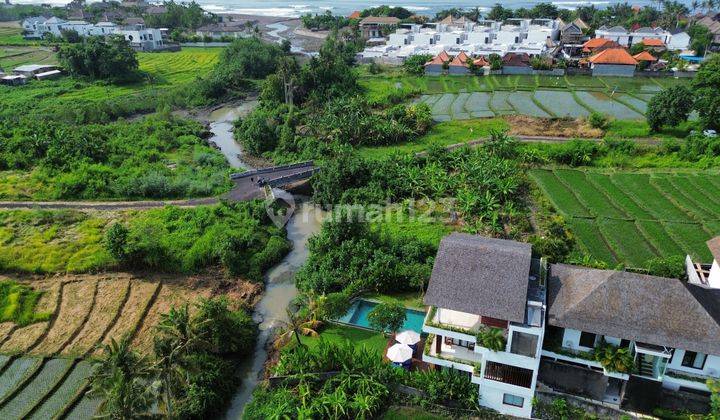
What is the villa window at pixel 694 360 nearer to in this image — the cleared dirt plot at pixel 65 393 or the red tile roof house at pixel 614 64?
the cleared dirt plot at pixel 65 393

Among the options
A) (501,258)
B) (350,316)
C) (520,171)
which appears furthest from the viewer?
(520,171)

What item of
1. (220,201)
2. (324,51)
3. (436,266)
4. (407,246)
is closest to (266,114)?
(324,51)

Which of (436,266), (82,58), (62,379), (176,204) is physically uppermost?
(82,58)

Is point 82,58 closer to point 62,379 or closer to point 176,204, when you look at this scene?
point 176,204

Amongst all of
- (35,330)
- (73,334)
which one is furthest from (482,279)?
(35,330)

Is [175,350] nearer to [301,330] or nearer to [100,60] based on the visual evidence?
[301,330]

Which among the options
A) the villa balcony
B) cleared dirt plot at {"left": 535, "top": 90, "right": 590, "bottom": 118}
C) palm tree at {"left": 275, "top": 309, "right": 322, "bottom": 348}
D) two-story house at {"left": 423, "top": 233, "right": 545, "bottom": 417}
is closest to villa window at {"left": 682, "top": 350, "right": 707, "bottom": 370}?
two-story house at {"left": 423, "top": 233, "right": 545, "bottom": 417}

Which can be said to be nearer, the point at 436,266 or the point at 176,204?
the point at 436,266
